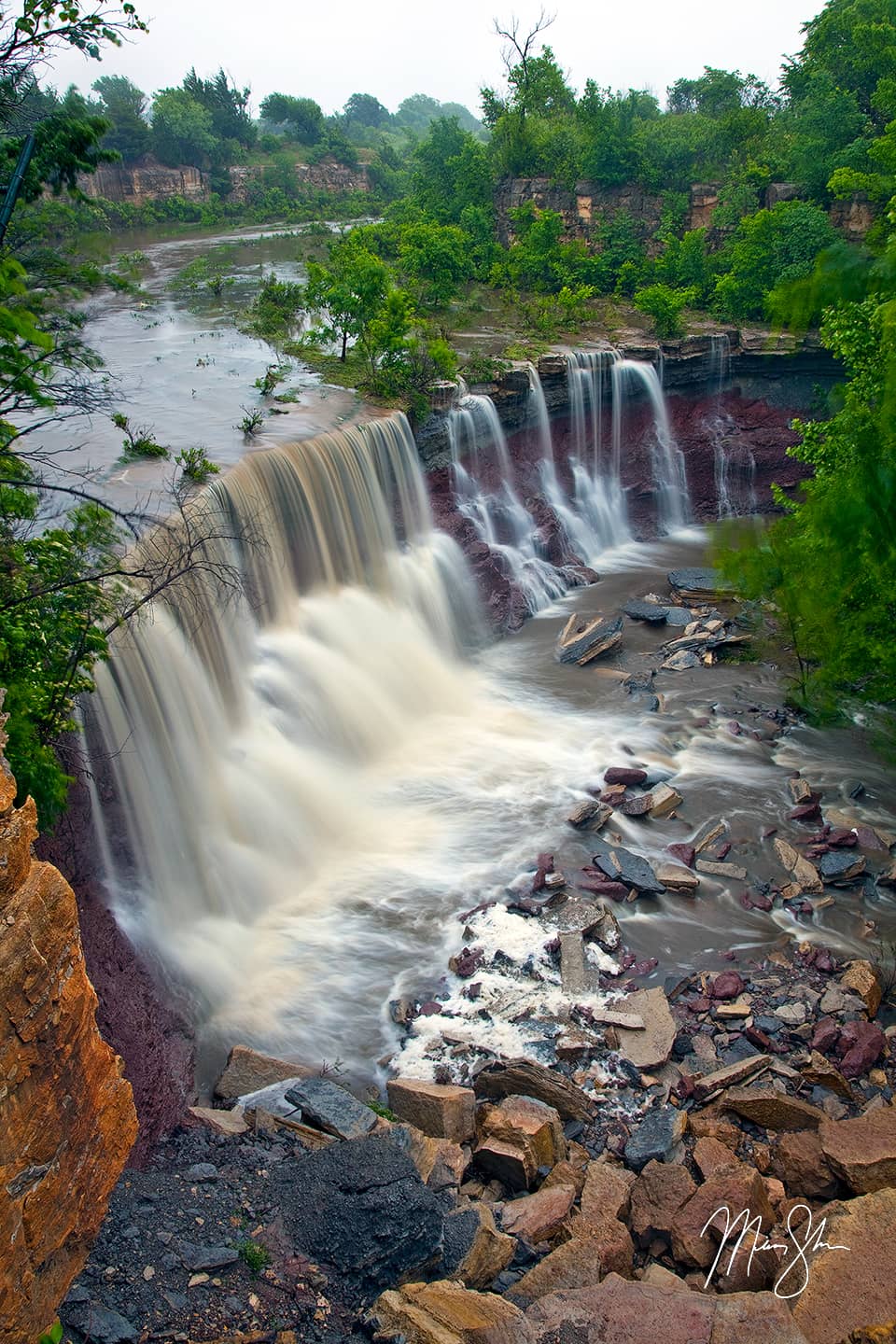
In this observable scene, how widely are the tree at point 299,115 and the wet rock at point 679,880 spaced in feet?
210

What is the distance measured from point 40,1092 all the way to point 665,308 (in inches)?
969

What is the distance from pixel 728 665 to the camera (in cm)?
1609

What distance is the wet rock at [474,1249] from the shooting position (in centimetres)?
552

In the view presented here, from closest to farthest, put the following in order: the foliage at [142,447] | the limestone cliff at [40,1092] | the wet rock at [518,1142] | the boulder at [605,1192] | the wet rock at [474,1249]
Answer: the limestone cliff at [40,1092]
the wet rock at [474,1249]
the boulder at [605,1192]
the wet rock at [518,1142]
the foliage at [142,447]

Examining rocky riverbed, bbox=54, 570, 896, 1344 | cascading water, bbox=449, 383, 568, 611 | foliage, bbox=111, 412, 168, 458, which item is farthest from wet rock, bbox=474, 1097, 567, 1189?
cascading water, bbox=449, 383, 568, 611

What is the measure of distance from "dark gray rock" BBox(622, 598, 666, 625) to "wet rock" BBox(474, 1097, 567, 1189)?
11905 mm

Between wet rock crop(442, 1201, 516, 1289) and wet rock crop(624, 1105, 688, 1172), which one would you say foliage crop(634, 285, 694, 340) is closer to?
wet rock crop(624, 1105, 688, 1172)

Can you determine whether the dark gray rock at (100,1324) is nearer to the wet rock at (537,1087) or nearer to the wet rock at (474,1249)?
the wet rock at (474,1249)

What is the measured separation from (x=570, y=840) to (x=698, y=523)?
47.4 feet

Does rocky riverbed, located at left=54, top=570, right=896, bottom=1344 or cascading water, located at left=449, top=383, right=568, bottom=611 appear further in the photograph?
cascading water, located at left=449, top=383, right=568, bottom=611

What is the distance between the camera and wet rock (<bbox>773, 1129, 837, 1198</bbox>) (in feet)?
21.3

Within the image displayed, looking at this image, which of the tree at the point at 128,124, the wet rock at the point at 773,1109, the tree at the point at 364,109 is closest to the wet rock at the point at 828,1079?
the wet rock at the point at 773,1109

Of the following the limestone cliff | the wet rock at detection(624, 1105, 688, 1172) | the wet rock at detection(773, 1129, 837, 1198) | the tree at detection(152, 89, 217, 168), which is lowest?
the wet rock at detection(624, 1105, 688, 1172)

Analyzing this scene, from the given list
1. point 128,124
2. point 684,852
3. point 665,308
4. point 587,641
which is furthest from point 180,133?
point 684,852
